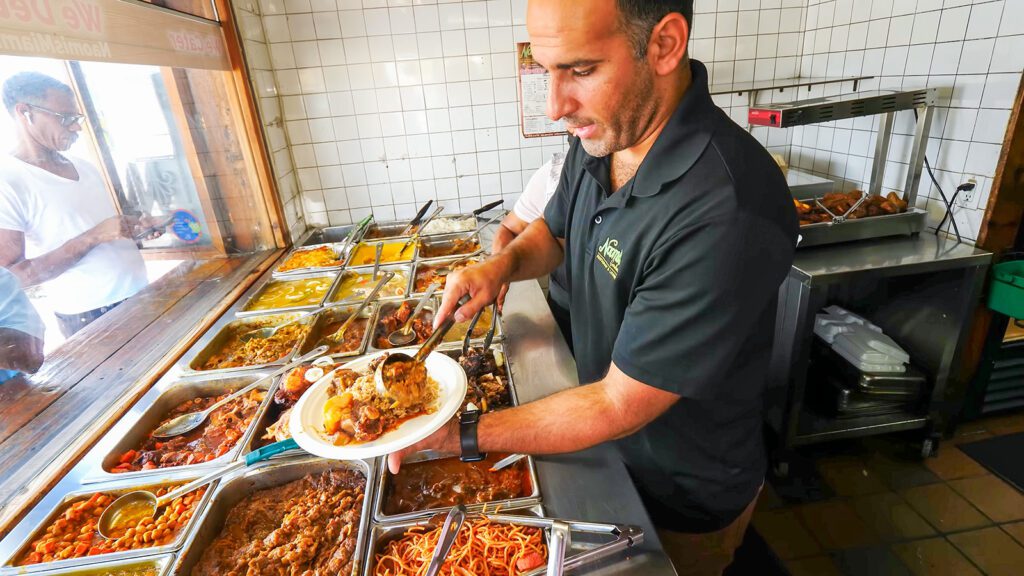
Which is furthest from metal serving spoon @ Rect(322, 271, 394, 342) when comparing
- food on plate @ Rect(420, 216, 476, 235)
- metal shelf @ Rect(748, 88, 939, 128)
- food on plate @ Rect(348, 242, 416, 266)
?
metal shelf @ Rect(748, 88, 939, 128)

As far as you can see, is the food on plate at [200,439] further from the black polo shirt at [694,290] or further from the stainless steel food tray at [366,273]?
the black polo shirt at [694,290]

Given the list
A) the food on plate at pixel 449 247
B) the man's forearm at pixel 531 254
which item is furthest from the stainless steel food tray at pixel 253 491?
the food on plate at pixel 449 247

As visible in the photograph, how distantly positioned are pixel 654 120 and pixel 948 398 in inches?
110

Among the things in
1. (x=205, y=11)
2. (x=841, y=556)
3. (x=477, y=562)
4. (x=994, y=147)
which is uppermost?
(x=205, y=11)

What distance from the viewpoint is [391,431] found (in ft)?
4.04

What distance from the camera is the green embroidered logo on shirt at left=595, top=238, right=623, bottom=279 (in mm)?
1385

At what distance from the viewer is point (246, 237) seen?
3.34 m

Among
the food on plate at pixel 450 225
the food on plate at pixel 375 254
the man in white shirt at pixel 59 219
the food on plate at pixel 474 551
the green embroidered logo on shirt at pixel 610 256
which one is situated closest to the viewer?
the food on plate at pixel 474 551

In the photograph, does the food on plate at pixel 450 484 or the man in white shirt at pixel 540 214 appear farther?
the man in white shirt at pixel 540 214

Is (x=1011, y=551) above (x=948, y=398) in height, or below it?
below

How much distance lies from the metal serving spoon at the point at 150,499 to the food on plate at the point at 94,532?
21mm

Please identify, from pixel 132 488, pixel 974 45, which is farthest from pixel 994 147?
pixel 132 488

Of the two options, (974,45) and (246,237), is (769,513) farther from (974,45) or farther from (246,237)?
(246,237)

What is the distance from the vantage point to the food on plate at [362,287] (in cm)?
270
